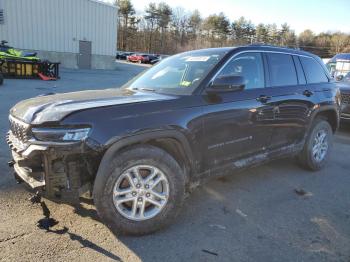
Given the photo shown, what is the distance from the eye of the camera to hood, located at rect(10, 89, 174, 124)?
9.64ft

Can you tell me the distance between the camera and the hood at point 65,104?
294 centimetres

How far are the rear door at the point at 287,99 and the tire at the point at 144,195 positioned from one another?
5.53 feet

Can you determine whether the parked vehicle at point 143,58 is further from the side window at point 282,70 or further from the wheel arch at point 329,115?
the side window at point 282,70

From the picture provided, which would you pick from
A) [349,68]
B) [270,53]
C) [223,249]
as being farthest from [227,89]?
[349,68]

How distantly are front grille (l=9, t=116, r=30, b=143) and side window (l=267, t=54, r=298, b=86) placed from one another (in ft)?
9.70

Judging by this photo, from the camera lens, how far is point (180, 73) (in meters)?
4.06

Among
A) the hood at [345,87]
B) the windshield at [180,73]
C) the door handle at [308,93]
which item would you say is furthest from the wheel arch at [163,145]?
the hood at [345,87]

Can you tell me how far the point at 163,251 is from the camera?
3.03 m

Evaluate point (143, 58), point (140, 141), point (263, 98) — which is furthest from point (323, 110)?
point (143, 58)

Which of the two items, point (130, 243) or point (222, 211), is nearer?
point (130, 243)

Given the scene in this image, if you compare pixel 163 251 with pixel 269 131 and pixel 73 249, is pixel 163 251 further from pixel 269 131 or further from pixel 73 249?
pixel 269 131

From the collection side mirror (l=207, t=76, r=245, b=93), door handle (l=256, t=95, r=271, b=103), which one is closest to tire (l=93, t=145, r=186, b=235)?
side mirror (l=207, t=76, r=245, b=93)

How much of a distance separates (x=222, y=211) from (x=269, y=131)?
1.19 metres

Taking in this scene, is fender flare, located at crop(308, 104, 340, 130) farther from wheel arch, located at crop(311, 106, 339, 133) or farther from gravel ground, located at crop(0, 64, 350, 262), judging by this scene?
gravel ground, located at crop(0, 64, 350, 262)
